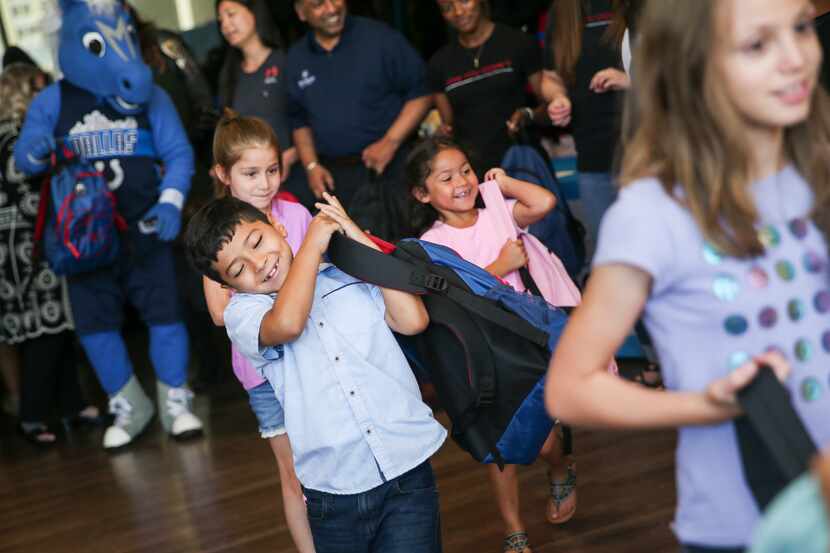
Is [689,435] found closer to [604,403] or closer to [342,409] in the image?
[604,403]

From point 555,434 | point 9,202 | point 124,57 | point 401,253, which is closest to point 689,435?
point 401,253

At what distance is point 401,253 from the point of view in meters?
2.05

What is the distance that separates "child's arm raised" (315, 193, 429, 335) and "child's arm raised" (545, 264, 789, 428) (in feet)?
2.47

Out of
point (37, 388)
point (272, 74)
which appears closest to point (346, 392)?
point (272, 74)

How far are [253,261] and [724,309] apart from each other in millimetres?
1078

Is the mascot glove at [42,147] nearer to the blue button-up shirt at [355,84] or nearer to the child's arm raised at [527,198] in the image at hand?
the blue button-up shirt at [355,84]

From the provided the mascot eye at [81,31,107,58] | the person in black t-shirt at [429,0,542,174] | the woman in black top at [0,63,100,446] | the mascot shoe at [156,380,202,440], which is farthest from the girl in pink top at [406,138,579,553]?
the woman in black top at [0,63,100,446]

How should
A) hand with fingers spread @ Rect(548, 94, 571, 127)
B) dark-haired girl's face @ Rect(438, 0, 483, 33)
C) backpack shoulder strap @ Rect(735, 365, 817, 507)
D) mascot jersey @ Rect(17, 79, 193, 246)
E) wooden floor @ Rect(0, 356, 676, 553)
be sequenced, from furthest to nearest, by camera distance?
mascot jersey @ Rect(17, 79, 193, 246) → dark-haired girl's face @ Rect(438, 0, 483, 33) → hand with fingers spread @ Rect(548, 94, 571, 127) → wooden floor @ Rect(0, 356, 676, 553) → backpack shoulder strap @ Rect(735, 365, 817, 507)

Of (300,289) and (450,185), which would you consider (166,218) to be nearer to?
(450,185)

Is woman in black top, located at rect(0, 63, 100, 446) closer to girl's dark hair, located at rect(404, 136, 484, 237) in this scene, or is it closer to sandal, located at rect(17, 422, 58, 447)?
sandal, located at rect(17, 422, 58, 447)

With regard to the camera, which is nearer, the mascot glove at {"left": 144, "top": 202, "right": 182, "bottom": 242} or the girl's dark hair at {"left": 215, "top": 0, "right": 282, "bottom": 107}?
the mascot glove at {"left": 144, "top": 202, "right": 182, "bottom": 242}

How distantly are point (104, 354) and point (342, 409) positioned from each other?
259 cm

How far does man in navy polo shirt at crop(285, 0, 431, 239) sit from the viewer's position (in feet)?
13.6

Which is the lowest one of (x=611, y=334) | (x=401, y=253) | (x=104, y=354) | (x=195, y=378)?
(x=195, y=378)
